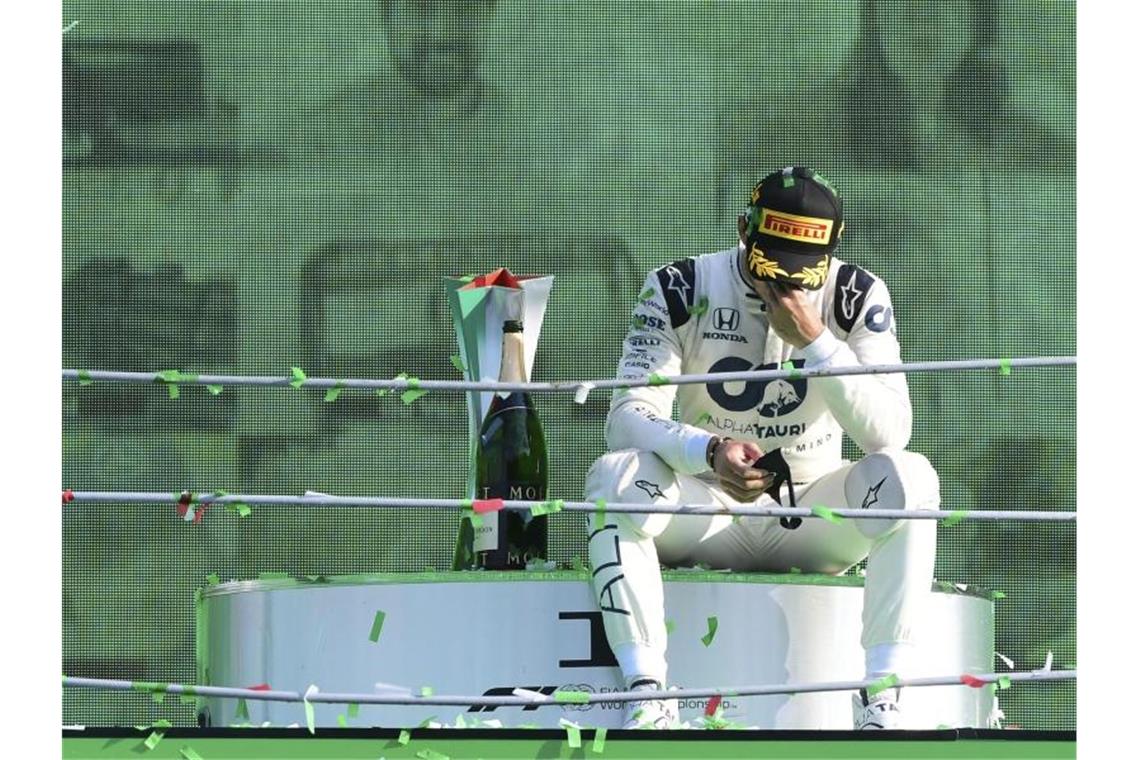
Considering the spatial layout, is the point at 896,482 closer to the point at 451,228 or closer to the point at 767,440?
the point at 767,440

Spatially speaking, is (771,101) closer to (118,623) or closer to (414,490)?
(414,490)

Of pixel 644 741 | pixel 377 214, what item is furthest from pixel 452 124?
pixel 644 741

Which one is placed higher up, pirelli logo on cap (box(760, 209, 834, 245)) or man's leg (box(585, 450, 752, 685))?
pirelli logo on cap (box(760, 209, 834, 245))

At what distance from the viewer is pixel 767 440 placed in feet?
11.3

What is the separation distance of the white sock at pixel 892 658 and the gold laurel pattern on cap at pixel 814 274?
0.52 meters

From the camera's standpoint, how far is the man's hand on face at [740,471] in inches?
120

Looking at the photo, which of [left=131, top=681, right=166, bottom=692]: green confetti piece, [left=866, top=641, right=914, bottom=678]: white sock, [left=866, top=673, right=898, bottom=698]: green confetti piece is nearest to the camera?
[left=131, top=681, right=166, bottom=692]: green confetti piece

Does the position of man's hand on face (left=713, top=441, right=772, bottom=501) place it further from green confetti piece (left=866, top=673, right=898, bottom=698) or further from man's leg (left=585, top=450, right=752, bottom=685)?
green confetti piece (left=866, top=673, right=898, bottom=698)

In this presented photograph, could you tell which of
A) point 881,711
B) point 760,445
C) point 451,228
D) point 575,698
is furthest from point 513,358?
point 451,228

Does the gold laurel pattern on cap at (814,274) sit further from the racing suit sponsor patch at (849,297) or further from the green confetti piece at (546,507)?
the green confetti piece at (546,507)

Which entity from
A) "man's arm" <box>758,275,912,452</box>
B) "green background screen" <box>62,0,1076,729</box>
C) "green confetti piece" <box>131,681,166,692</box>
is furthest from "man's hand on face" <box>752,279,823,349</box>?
"green background screen" <box>62,0,1076,729</box>

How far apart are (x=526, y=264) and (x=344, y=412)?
75 centimetres

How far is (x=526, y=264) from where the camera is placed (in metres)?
7.18

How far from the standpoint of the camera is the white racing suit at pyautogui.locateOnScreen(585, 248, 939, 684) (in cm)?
308
